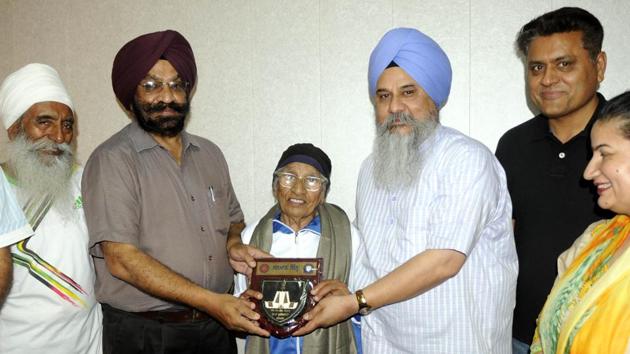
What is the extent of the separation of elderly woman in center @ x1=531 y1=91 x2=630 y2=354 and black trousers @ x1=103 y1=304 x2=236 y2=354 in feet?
5.58

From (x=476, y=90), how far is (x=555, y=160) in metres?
1.04

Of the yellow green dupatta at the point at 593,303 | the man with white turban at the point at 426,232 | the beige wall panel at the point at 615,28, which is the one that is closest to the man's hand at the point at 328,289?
the man with white turban at the point at 426,232

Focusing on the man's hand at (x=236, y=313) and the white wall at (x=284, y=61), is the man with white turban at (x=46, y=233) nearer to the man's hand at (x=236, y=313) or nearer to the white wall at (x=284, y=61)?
the man's hand at (x=236, y=313)

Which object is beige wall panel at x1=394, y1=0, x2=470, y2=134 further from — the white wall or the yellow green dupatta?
the yellow green dupatta

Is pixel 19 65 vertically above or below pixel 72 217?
above

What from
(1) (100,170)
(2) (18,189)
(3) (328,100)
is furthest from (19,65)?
(3) (328,100)

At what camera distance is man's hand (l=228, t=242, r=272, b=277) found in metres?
2.50


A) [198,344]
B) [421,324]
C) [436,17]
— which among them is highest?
[436,17]

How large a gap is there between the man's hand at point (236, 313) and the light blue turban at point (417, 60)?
4.20ft

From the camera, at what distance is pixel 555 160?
2.52m

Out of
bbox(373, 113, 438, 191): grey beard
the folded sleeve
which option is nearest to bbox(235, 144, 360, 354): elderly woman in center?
bbox(373, 113, 438, 191): grey beard

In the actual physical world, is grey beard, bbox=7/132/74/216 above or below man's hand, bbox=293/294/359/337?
above

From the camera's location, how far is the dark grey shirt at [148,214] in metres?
2.40

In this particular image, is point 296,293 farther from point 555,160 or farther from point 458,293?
point 555,160
